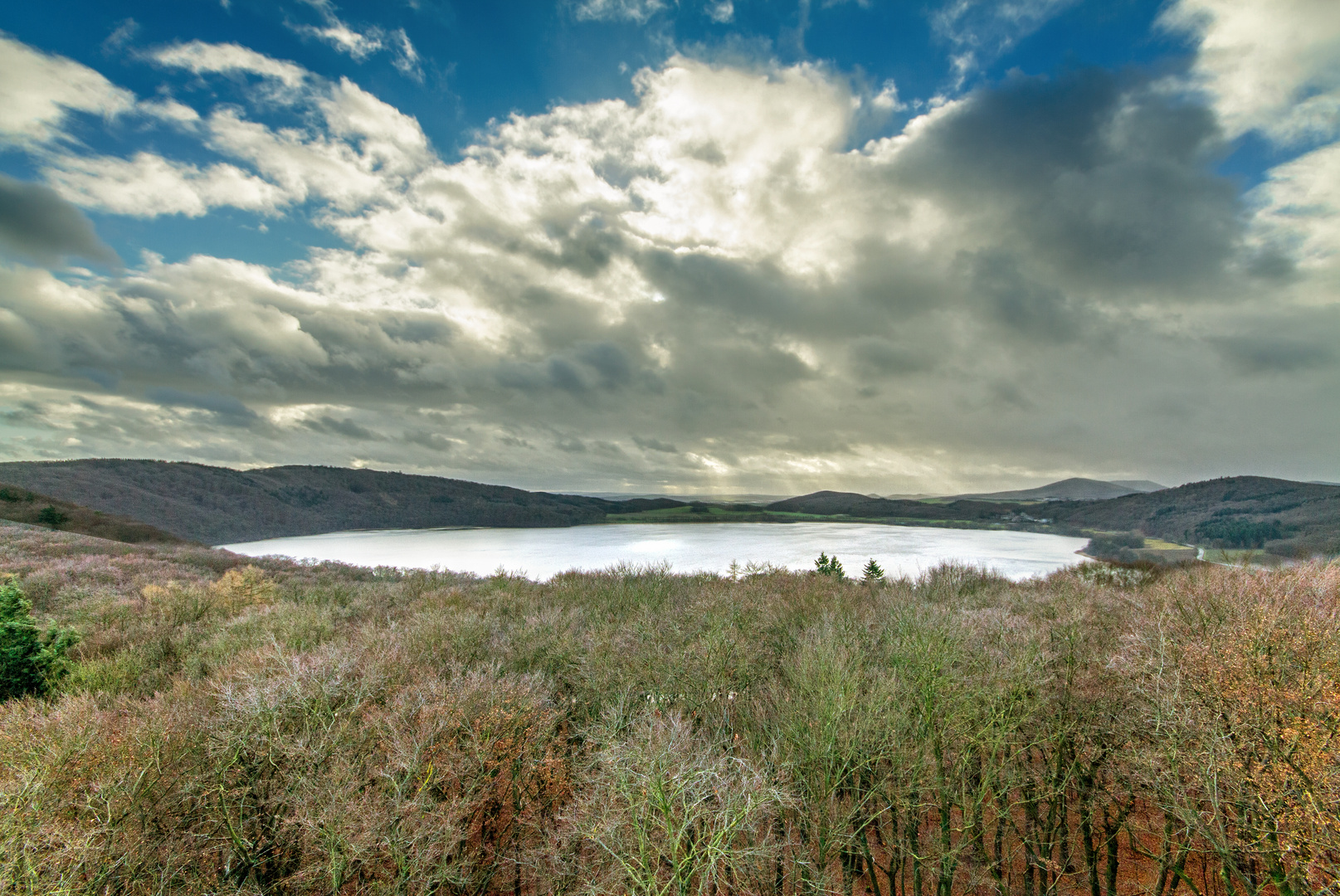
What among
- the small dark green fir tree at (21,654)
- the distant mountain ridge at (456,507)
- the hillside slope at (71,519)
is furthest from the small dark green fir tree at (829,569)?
the hillside slope at (71,519)

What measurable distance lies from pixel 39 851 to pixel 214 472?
17555cm

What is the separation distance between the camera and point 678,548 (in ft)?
319

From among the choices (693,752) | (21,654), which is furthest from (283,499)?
(693,752)

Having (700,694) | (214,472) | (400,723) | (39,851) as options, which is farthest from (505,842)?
(214,472)

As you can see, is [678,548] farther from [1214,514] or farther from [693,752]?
[1214,514]

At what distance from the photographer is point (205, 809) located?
10438mm

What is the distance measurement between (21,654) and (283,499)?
154470 mm

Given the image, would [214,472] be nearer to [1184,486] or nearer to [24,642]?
[24,642]

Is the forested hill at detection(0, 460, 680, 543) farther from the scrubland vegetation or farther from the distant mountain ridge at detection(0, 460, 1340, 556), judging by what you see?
the scrubland vegetation

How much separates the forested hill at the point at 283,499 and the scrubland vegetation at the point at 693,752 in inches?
4563

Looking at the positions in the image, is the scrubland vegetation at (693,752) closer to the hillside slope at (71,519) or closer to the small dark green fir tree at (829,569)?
the small dark green fir tree at (829,569)

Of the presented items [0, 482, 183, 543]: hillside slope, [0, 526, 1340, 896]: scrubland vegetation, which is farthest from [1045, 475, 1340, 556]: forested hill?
[0, 482, 183, 543]: hillside slope

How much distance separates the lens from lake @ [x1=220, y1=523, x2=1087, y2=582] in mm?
73812

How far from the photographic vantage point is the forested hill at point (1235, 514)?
85.9m
